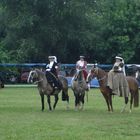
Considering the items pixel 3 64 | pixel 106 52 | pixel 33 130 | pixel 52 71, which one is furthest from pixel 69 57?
pixel 33 130

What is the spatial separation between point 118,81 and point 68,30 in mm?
39266

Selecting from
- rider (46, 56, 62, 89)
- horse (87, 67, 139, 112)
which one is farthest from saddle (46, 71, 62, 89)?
horse (87, 67, 139, 112)

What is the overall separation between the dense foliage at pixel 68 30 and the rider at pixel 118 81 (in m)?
37.3

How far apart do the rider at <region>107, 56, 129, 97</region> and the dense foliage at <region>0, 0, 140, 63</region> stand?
37334mm

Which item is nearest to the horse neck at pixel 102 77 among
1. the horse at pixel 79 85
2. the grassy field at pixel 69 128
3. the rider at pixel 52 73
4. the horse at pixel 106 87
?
the horse at pixel 106 87

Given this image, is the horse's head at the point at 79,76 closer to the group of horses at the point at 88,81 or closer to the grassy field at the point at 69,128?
the group of horses at the point at 88,81

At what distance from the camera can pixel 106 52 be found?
67500 millimetres

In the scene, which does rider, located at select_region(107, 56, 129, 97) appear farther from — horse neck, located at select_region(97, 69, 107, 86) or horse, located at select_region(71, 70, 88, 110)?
horse, located at select_region(71, 70, 88, 110)

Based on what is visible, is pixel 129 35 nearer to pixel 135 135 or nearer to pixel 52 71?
pixel 52 71

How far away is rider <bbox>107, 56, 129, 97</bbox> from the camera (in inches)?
1011

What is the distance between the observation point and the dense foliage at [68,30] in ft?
209

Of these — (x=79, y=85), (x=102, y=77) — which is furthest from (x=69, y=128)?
(x=79, y=85)

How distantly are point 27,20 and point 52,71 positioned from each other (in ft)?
120

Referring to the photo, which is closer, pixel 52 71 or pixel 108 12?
pixel 52 71
